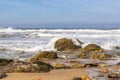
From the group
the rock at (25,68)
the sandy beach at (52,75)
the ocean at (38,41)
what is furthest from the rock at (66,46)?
the rock at (25,68)

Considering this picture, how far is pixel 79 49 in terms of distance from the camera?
67.8ft

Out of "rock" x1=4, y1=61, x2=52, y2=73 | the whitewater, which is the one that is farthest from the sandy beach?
the whitewater

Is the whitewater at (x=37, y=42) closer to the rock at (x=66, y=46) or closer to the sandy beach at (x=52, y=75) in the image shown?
the rock at (x=66, y=46)

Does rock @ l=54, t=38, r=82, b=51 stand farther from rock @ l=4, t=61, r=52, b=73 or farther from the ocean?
rock @ l=4, t=61, r=52, b=73

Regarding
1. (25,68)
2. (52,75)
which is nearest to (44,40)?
(25,68)

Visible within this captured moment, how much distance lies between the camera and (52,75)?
10.0 metres

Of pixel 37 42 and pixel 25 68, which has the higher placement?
pixel 25 68

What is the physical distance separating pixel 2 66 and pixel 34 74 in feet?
5.74

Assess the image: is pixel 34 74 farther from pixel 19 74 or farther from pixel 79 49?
pixel 79 49

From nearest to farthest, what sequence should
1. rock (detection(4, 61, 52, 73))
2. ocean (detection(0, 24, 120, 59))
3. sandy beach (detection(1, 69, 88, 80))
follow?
sandy beach (detection(1, 69, 88, 80))
rock (detection(4, 61, 52, 73))
ocean (detection(0, 24, 120, 59))

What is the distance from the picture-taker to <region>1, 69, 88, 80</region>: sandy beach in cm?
945

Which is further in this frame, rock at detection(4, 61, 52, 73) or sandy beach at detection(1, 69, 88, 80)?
rock at detection(4, 61, 52, 73)

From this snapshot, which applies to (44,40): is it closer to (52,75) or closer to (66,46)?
(66,46)

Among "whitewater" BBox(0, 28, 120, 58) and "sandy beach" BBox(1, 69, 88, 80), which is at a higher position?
"sandy beach" BBox(1, 69, 88, 80)
